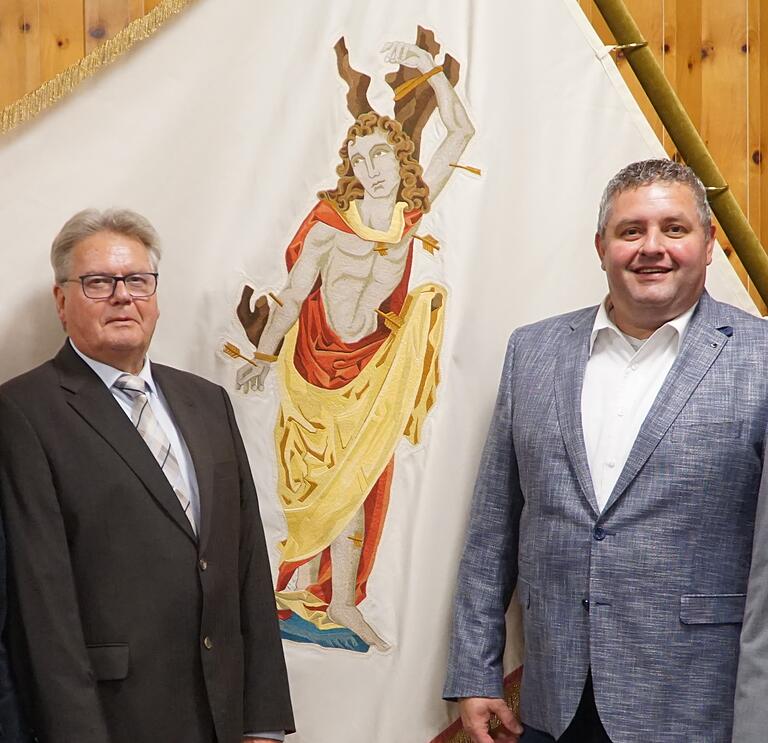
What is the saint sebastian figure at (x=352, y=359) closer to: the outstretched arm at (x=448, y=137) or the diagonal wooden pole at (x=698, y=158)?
the outstretched arm at (x=448, y=137)

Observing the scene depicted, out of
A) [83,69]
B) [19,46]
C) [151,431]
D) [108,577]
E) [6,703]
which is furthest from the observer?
[19,46]

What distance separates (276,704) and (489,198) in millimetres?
948

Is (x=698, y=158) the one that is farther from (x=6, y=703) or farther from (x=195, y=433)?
(x=6, y=703)

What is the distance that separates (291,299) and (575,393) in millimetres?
560

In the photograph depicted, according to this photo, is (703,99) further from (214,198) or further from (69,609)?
(69,609)

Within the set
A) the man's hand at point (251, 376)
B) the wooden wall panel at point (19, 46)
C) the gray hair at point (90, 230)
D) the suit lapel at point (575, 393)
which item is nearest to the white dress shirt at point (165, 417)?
the gray hair at point (90, 230)

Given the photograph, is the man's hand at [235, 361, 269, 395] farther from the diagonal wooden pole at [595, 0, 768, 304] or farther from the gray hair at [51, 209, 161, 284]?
the diagonal wooden pole at [595, 0, 768, 304]

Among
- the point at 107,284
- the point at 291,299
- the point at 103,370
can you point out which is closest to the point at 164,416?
the point at 103,370

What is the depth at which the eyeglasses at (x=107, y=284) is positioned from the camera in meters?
1.67

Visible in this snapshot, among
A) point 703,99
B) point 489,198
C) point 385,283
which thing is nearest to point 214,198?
point 385,283

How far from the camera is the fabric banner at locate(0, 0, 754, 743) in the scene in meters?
1.92

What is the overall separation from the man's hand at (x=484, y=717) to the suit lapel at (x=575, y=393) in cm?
40

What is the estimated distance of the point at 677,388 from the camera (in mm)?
1609

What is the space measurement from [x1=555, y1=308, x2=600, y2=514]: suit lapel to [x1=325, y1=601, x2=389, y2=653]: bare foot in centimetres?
52
